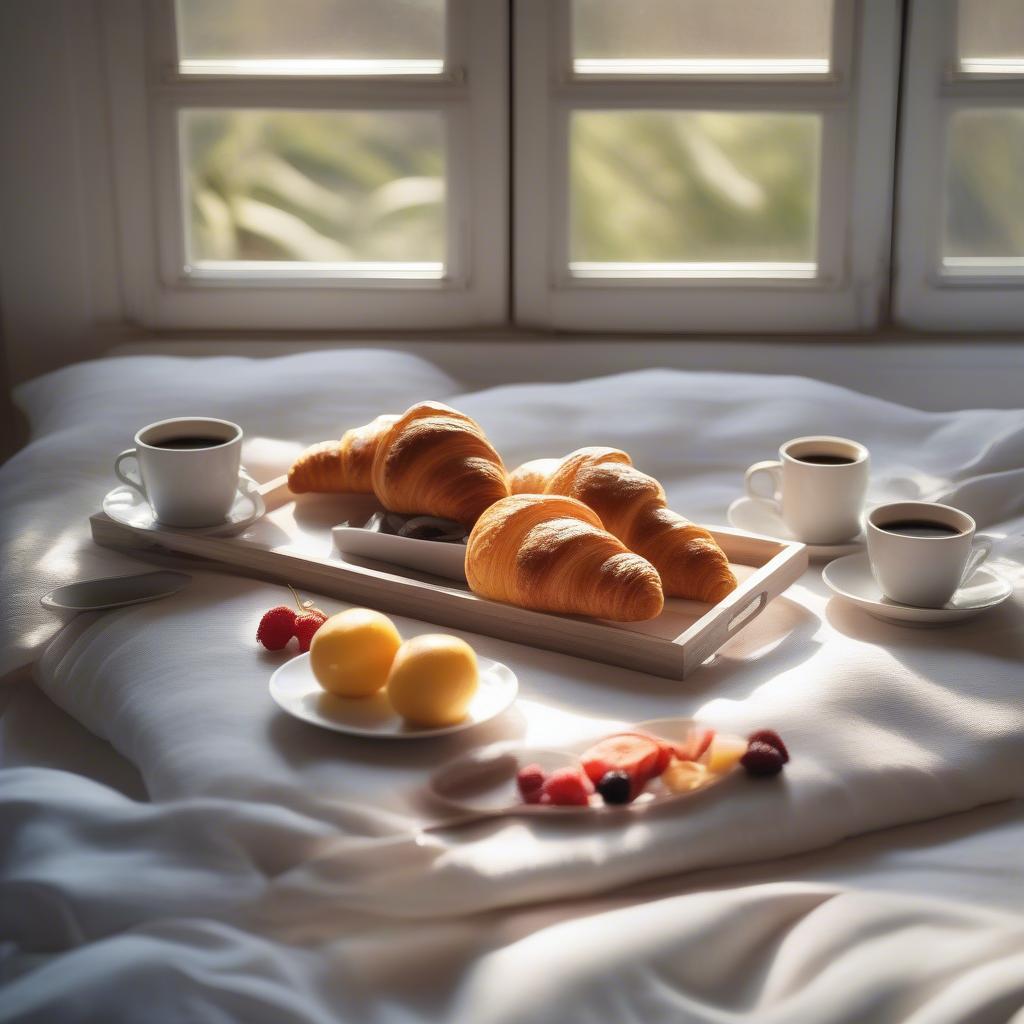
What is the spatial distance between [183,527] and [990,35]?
3.90ft

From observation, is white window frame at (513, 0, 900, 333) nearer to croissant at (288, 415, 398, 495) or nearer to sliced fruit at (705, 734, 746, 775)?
croissant at (288, 415, 398, 495)

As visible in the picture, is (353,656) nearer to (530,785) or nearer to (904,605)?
(530,785)

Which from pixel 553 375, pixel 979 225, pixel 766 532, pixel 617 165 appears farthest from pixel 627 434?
pixel 979 225

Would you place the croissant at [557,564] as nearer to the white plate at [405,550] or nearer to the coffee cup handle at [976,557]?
the white plate at [405,550]

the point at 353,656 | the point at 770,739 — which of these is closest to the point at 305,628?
the point at 353,656

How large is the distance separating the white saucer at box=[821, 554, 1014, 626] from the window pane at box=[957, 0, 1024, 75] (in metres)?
0.91

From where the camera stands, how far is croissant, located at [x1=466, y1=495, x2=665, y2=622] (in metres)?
0.91

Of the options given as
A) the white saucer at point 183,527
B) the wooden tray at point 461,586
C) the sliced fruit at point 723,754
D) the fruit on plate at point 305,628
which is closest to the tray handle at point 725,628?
the wooden tray at point 461,586

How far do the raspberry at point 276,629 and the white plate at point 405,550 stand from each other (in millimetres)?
124

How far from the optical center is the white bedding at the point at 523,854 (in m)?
0.65

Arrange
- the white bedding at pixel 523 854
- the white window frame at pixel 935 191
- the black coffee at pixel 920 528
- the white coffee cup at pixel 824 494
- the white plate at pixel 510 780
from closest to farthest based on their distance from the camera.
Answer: the white bedding at pixel 523 854
the white plate at pixel 510 780
the black coffee at pixel 920 528
the white coffee cup at pixel 824 494
the white window frame at pixel 935 191

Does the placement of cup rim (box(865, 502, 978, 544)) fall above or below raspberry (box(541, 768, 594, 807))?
above

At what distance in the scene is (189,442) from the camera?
3.79 ft

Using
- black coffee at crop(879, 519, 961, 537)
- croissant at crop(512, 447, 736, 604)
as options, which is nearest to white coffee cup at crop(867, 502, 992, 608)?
black coffee at crop(879, 519, 961, 537)
